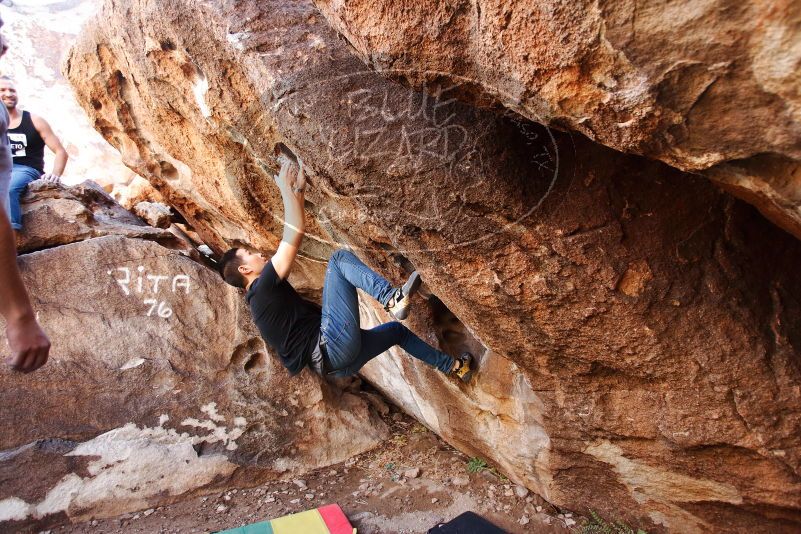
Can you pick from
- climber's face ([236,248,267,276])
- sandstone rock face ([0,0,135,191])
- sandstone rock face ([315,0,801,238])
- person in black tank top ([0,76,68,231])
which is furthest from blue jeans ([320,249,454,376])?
sandstone rock face ([0,0,135,191])

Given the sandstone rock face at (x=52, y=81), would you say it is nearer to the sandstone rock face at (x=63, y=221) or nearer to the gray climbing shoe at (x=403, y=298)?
the sandstone rock face at (x=63, y=221)

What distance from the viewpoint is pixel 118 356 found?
332cm

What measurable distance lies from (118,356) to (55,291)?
0.55 meters

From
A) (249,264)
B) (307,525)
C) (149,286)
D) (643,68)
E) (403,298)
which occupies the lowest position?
(307,525)

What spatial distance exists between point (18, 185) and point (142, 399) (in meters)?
1.78

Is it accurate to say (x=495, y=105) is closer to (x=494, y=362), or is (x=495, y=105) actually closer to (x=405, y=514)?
(x=494, y=362)

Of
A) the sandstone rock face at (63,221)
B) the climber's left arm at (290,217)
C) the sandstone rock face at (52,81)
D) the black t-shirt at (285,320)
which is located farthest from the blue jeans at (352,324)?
the sandstone rock face at (52,81)

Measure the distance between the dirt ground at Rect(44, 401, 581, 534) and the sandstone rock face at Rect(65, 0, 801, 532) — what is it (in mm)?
536

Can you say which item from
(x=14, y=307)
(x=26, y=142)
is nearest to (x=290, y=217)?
(x=14, y=307)

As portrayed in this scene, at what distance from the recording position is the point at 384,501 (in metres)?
3.20

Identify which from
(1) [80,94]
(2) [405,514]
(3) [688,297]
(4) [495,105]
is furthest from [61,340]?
(3) [688,297]

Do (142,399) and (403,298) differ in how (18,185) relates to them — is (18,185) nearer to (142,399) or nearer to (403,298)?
(142,399)

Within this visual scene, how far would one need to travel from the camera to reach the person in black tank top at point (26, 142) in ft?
13.0

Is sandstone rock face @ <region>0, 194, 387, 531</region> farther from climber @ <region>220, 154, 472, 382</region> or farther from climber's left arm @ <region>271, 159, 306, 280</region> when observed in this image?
climber's left arm @ <region>271, 159, 306, 280</region>
